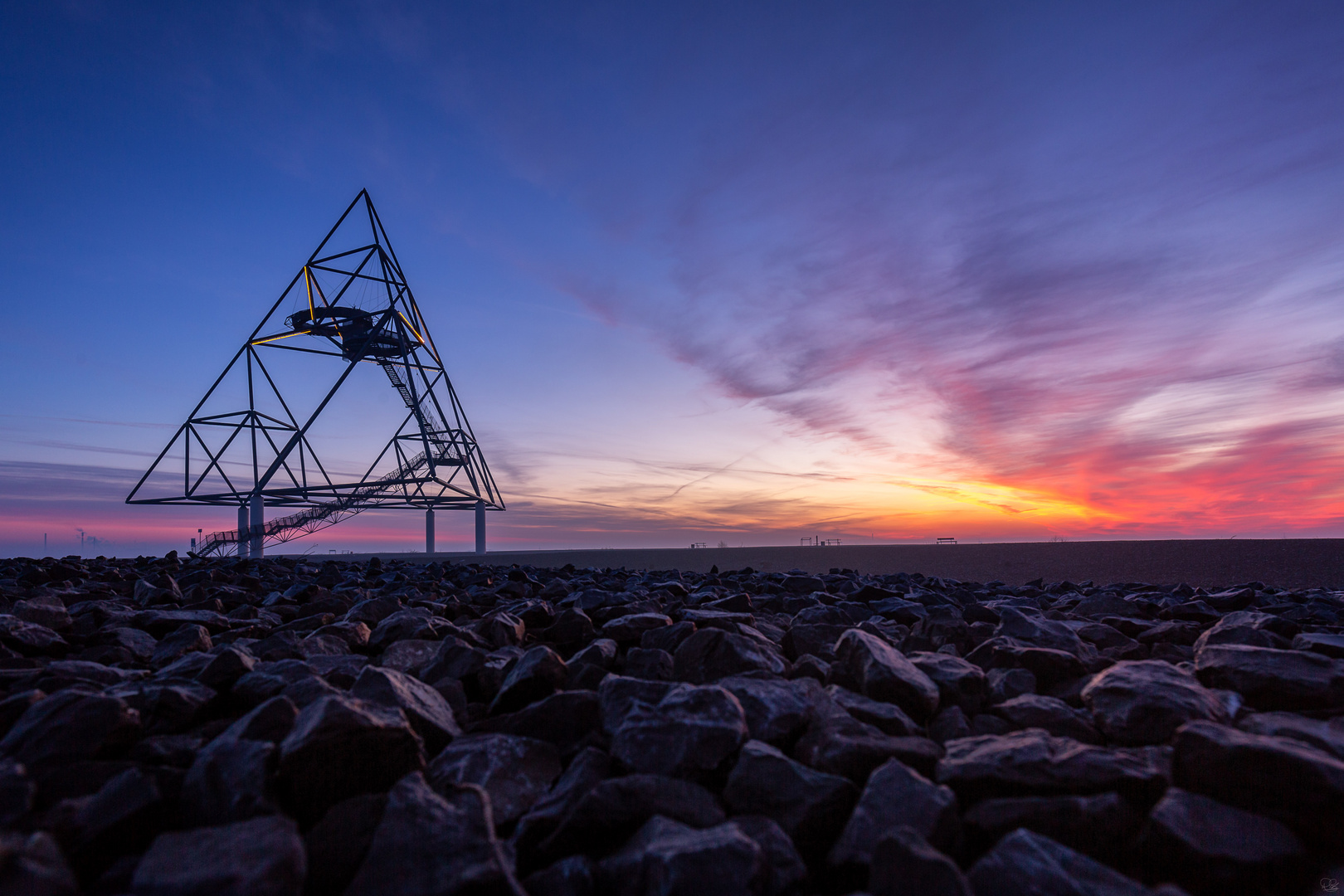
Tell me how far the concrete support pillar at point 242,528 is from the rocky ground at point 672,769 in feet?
58.7

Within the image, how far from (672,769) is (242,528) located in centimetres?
2164

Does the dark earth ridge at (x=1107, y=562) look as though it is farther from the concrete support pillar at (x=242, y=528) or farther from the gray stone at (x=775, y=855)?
the concrete support pillar at (x=242, y=528)

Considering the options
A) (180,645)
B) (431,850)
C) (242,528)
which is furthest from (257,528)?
(431,850)

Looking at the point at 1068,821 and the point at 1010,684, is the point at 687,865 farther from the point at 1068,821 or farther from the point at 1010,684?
the point at 1010,684

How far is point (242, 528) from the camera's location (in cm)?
1916

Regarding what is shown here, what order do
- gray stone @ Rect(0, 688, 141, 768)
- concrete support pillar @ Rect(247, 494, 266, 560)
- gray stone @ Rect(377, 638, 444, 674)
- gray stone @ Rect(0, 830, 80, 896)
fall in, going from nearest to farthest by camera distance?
1. gray stone @ Rect(0, 830, 80, 896)
2. gray stone @ Rect(0, 688, 141, 768)
3. gray stone @ Rect(377, 638, 444, 674)
4. concrete support pillar @ Rect(247, 494, 266, 560)

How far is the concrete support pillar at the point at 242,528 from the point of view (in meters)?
18.3

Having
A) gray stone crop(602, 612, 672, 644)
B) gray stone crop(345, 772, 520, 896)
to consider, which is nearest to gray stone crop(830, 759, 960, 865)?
gray stone crop(345, 772, 520, 896)

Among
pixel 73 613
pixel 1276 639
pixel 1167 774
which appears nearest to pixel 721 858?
pixel 1167 774

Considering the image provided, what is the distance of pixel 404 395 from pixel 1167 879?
77.2 ft

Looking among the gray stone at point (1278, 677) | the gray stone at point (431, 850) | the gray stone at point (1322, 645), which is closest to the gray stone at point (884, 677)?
the gray stone at point (1278, 677)

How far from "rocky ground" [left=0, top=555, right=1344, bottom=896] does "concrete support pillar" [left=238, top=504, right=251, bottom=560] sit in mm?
17889

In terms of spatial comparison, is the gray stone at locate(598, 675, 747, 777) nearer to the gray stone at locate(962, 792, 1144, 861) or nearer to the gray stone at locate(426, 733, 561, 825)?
the gray stone at locate(426, 733, 561, 825)

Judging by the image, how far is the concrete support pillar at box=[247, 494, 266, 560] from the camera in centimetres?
1822
